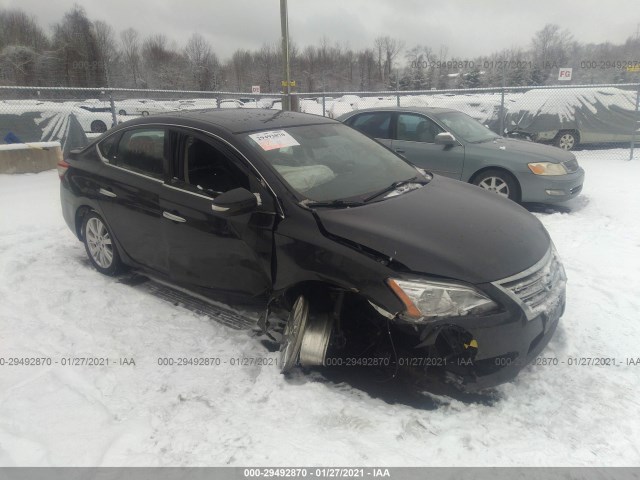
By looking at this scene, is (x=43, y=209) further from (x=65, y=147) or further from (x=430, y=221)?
(x=430, y=221)

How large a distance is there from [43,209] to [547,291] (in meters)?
6.67

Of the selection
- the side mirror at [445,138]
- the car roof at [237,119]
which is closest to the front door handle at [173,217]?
the car roof at [237,119]

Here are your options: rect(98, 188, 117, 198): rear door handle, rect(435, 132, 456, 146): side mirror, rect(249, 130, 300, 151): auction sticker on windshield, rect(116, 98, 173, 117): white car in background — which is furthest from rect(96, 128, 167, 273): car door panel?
rect(116, 98, 173, 117): white car in background

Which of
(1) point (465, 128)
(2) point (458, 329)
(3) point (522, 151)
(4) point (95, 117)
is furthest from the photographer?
(4) point (95, 117)

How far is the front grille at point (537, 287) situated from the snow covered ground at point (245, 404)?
50 centimetres

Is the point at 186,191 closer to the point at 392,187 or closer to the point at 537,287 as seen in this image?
the point at 392,187

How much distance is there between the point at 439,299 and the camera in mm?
2367

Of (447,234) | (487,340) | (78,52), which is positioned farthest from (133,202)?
(78,52)

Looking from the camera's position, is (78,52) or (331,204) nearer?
(331,204)

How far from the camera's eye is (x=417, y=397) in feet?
8.43

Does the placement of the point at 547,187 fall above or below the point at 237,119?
below

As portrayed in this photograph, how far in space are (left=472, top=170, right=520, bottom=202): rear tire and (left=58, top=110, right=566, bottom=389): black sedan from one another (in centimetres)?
331

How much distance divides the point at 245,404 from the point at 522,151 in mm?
5793

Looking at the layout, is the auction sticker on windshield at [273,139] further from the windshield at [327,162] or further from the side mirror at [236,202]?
the side mirror at [236,202]
